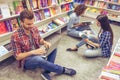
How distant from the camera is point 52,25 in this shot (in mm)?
4461

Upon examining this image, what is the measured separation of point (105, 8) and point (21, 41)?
3932mm

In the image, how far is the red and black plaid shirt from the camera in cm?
274

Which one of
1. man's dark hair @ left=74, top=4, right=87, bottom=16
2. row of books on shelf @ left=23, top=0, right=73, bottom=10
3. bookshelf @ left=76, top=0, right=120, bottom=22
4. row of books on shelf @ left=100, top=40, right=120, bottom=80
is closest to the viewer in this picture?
row of books on shelf @ left=100, top=40, right=120, bottom=80

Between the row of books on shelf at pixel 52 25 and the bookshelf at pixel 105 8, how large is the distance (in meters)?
1.51

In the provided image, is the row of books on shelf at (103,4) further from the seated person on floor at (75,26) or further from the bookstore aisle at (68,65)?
the bookstore aisle at (68,65)

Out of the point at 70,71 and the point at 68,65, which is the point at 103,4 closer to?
the point at 68,65

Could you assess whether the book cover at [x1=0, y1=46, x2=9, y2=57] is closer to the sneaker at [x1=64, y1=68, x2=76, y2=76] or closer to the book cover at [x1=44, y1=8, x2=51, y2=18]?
the sneaker at [x1=64, y1=68, x2=76, y2=76]

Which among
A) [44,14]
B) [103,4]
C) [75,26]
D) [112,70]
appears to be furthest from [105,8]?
[112,70]

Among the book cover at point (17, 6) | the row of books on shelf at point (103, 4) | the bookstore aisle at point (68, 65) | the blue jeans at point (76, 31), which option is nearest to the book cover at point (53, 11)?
the blue jeans at point (76, 31)

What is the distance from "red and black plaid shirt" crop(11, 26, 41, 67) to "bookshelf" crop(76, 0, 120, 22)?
3523 millimetres

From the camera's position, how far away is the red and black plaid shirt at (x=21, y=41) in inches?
108

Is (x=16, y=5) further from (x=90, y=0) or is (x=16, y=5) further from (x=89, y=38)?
(x=90, y=0)

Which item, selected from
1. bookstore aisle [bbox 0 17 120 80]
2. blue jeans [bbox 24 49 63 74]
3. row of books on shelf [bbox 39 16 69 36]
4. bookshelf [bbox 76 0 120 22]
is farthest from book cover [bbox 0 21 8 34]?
bookshelf [bbox 76 0 120 22]

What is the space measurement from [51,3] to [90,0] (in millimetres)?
2356
